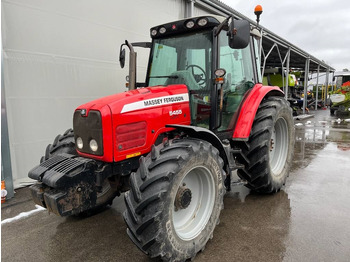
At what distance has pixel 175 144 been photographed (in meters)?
2.24

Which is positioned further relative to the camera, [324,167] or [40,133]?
[324,167]

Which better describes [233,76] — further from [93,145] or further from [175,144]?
[93,145]

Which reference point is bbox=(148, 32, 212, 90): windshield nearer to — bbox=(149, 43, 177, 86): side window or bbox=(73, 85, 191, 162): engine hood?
bbox=(149, 43, 177, 86): side window

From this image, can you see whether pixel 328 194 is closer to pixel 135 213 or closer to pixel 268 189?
pixel 268 189

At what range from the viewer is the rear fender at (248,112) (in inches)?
124

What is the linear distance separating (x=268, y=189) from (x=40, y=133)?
3.41 metres

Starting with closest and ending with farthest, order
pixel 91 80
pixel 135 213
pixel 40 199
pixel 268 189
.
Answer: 1. pixel 135 213
2. pixel 40 199
3. pixel 268 189
4. pixel 91 80

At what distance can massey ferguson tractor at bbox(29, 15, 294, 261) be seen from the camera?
205 cm

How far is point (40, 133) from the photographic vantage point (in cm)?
421

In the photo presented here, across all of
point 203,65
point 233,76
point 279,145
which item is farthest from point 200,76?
point 279,145

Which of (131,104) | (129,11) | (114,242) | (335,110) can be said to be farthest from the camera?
(335,110)

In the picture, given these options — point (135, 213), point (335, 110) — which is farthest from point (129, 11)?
point (335, 110)

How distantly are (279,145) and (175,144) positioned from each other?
2.32 meters

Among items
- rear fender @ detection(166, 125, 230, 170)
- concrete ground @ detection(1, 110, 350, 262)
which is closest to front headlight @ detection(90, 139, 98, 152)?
rear fender @ detection(166, 125, 230, 170)
